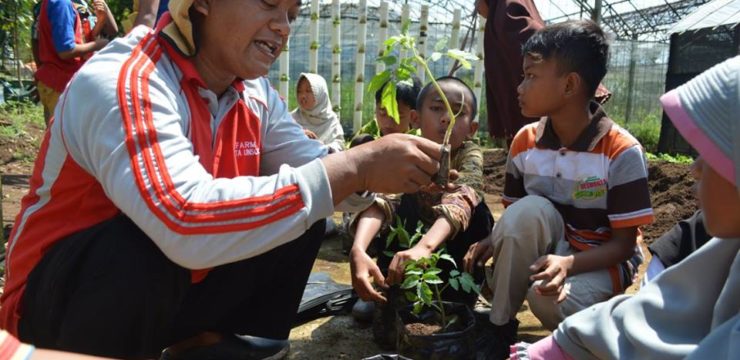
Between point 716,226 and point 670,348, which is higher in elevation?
point 716,226

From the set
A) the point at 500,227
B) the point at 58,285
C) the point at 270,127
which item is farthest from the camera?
the point at 500,227

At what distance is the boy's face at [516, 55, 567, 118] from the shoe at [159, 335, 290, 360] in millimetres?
1326

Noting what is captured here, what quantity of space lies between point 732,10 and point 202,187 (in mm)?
10566

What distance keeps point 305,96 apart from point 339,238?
5.20 ft

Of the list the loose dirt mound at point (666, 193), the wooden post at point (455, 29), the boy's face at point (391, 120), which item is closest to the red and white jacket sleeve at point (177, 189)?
the boy's face at point (391, 120)

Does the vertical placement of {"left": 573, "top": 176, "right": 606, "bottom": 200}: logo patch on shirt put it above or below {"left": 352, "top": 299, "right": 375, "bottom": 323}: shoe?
above

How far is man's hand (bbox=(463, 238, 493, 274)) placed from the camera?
254cm

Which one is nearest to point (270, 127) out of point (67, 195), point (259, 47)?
point (259, 47)

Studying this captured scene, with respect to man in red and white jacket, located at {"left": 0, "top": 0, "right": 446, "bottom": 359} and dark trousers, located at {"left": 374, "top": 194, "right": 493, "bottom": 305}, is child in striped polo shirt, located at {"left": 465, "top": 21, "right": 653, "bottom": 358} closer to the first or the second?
dark trousers, located at {"left": 374, "top": 194, "right": 493, "bottom": 305}

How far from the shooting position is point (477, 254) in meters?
2.56

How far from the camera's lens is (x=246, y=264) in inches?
80.2

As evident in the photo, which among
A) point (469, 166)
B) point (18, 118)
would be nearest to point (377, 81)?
point (469, 166)

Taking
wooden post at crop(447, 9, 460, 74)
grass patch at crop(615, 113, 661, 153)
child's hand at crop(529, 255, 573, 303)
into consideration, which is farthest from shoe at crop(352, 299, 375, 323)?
grass patch at crop(615, 113, 661, 153)

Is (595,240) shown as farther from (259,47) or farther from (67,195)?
(67,195)
